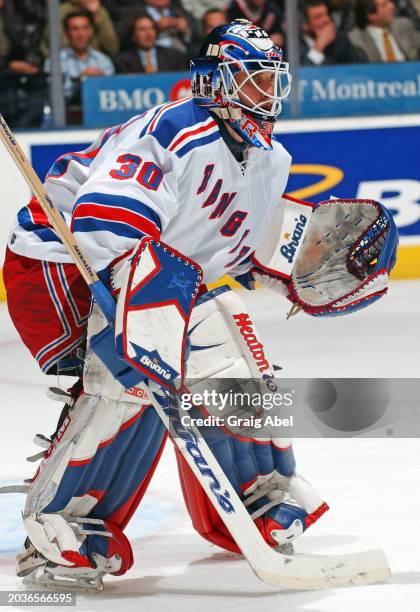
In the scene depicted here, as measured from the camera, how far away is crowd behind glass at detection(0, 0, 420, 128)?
Result: 222 inches

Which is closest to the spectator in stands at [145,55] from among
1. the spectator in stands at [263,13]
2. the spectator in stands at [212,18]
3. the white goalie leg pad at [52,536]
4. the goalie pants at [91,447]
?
the spectator in stands at [212,18]

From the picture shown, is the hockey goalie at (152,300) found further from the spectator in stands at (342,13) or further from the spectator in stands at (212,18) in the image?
the spectator in stands at (342,13)

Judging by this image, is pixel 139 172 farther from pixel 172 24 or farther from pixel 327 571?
pixel 172 24

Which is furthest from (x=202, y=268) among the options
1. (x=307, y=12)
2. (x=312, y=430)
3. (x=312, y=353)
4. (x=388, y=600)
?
(x=307, y=12)

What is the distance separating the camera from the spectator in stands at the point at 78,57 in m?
5.68

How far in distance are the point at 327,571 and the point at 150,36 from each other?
394 centimetres

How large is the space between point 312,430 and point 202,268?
117cm

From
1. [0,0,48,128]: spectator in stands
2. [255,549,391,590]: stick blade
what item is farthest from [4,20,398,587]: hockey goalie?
[0,0,48,128]: spectator in stands

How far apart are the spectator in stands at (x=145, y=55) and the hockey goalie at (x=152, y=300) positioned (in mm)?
3351

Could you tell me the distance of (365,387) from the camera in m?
3.87

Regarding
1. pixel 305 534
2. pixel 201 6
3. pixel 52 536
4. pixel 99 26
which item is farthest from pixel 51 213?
pixel 201 6

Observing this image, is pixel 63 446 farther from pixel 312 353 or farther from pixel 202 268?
pixel 312 353

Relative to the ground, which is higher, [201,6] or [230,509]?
[230,509]

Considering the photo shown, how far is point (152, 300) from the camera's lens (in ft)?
6.82
